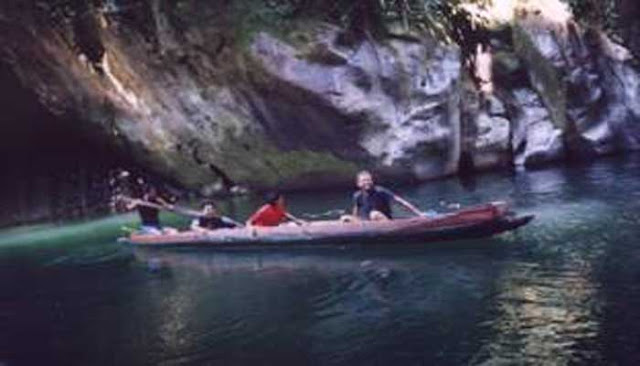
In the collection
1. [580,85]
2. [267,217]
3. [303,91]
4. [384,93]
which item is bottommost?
[267,217]

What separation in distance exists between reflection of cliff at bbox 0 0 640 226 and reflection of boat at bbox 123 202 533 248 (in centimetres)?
950

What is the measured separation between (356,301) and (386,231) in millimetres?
3875

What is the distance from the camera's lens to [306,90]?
27.8m

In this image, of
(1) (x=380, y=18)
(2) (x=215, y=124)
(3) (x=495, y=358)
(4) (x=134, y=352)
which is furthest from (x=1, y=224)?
(3) (x=495, y=358)

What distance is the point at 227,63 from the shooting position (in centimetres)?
2888

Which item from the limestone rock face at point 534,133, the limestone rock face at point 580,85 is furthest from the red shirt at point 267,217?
the limestone rock face at point 580,85

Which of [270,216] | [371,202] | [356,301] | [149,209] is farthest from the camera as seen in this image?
[149,209]

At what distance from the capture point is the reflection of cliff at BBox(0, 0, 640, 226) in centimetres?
2797

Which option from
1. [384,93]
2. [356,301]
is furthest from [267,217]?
[384,93]

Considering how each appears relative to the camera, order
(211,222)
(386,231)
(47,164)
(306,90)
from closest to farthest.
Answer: (386,231) → (211,222) → (306,90) → (47,164)

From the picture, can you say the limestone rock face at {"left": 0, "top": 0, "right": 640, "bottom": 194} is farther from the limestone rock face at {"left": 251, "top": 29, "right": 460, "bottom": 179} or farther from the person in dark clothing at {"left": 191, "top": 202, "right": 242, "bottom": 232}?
the person in dark clothing at {"left": 191, "top": 202, "right": 242, "bottom": 232}

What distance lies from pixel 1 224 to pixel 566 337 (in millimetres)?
25859

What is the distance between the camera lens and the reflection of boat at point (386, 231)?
16141 mm

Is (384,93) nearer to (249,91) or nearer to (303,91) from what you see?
(303,91)
